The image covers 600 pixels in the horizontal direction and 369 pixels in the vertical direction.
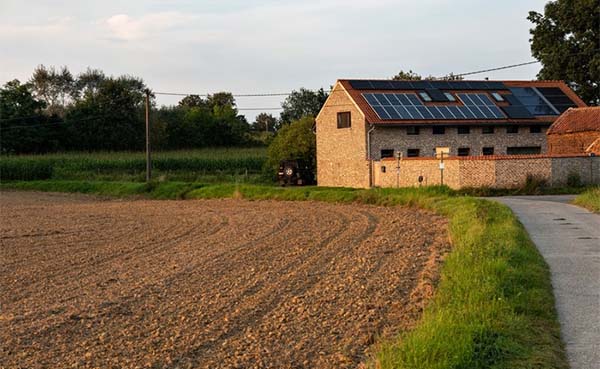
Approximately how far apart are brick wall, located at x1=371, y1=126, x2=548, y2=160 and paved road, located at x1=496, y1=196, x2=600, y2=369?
64.6 feet

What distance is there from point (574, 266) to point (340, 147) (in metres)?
35.3

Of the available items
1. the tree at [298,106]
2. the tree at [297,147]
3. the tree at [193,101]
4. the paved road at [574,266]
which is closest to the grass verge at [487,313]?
the paved road at [574,266]

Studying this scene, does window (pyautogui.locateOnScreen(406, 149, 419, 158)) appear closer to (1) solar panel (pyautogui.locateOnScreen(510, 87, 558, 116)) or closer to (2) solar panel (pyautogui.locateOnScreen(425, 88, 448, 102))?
(2) solar panel (pyautogui.locateOnScreen(425, 88, 448, 102))

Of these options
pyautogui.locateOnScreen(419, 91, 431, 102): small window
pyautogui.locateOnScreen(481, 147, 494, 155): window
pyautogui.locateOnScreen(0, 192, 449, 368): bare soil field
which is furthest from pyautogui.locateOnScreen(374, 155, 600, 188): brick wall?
pyautogui.locateOnScreen(0, 192, 449, 368): bare soil field

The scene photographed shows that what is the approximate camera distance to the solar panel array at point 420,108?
157 feet

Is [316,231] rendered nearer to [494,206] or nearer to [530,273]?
[494,206]

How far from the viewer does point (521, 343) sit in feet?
28.2

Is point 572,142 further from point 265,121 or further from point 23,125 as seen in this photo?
point 265,121

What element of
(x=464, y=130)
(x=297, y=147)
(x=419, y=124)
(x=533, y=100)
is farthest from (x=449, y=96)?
(x=297, y=147)

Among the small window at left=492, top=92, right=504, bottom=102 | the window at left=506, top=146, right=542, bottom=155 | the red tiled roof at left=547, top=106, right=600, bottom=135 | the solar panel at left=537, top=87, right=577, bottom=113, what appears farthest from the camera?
the solar panel at left=537, top=87, right=577, bottom=113

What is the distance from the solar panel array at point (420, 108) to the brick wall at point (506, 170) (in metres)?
8.34

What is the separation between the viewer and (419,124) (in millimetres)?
47594

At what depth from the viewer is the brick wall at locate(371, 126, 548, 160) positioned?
47.3m

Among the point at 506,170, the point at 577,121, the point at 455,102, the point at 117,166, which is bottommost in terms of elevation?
the point at 506,170
